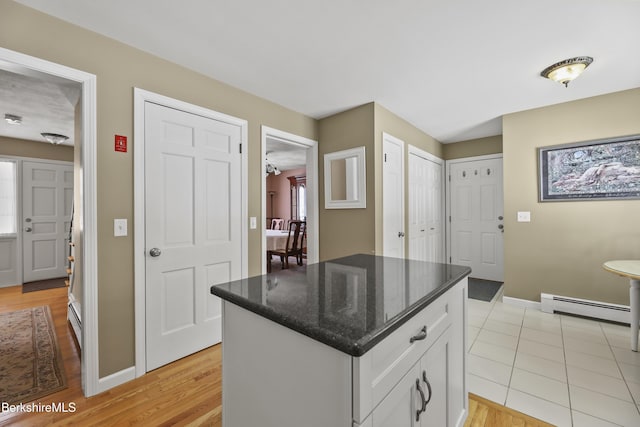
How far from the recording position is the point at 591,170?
2.95 meters

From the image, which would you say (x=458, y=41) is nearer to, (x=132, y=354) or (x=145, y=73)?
(x=145, y=73)

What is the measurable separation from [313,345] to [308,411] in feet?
0.66

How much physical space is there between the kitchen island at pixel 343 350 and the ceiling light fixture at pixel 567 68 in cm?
221

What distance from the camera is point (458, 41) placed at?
6.39ft

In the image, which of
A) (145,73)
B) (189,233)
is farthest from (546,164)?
(145,73)

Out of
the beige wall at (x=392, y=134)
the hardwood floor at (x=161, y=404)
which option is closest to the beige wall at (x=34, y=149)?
the hardwood floor at (x=161, y=404)

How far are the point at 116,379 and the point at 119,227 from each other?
3.43ft

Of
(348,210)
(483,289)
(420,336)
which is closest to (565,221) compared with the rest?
(483,289)

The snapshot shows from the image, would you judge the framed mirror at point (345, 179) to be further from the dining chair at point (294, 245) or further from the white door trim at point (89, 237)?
the white door trim at point (89, 237)

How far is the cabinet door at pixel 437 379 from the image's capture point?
1042mm

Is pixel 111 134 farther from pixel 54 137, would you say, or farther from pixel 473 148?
pixel 473 148

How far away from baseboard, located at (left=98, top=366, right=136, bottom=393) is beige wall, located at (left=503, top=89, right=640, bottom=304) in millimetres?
4070

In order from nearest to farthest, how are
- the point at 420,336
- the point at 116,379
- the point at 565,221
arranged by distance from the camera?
1. the point at 420,336
2. the point at 116,379
3. the point at 565,221

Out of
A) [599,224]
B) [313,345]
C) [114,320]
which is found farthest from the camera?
[599,224]
